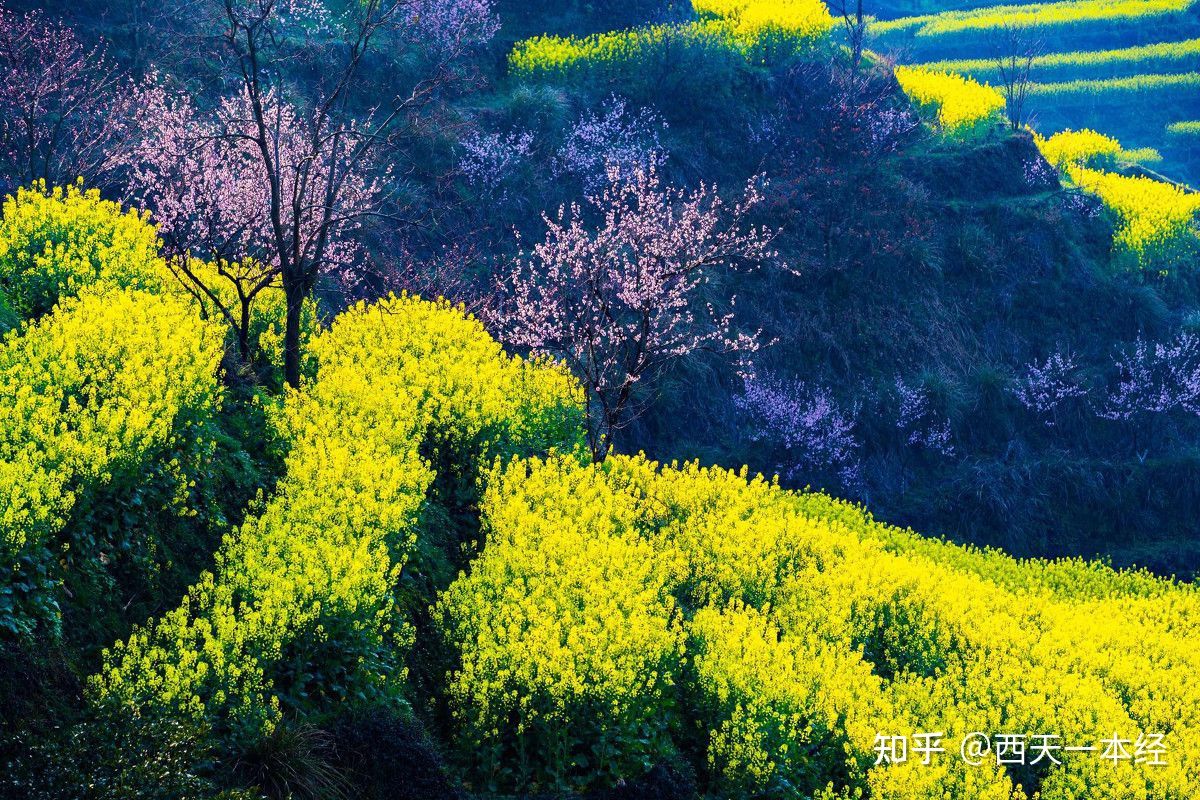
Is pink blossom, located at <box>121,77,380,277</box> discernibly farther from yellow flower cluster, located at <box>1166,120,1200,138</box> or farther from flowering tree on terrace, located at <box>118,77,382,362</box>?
yellow flower cluster, located at <box>1166,120,1200,138</box>

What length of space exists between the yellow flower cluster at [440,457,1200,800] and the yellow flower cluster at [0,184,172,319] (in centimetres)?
704

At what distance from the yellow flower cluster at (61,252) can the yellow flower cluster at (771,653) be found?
704cm

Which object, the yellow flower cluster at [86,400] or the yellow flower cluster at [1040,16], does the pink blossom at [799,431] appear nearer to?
the yellow flower cluster at [86,400]

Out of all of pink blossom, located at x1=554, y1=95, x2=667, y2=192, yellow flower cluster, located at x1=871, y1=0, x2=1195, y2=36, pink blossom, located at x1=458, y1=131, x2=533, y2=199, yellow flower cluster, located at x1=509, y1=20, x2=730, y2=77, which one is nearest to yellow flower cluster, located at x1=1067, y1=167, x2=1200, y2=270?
yellow flower cluster, located at x1=509, y1=20, x2=730, y2=77

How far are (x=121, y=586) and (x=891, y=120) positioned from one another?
1348 inches

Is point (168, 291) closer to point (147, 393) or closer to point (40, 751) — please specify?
point (147, 393)

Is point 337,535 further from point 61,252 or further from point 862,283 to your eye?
point 862,283

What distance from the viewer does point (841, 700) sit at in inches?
470

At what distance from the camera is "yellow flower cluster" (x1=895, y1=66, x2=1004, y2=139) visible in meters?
40.1

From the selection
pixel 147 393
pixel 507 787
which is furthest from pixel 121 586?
pixel 507 787

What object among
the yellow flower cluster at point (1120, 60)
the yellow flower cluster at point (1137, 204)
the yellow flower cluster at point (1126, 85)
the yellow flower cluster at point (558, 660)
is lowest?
the yellow flower cluster at point (558, 660)

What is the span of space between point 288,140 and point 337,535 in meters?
14.5

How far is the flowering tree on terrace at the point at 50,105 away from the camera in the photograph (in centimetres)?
2277

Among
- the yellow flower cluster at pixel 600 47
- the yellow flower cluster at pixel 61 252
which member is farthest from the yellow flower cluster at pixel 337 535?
the yellow flower cluster at pixel 600 47
